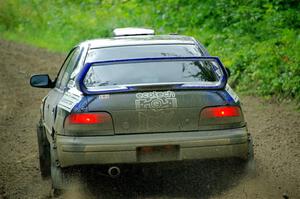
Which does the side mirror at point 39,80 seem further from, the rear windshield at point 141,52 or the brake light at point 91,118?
the brake light at point 91,118

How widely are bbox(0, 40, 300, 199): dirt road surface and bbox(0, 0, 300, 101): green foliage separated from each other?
85 centimetres

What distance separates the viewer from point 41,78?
792cm

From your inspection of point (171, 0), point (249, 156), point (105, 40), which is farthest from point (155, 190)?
point (171, 0)

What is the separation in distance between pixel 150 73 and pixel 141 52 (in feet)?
1.69

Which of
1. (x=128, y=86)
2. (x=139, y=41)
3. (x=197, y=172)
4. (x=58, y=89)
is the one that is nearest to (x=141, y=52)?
(x=139, y=41)

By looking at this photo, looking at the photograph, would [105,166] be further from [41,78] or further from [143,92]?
[41,78]

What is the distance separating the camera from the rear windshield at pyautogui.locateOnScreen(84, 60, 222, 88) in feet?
21.9

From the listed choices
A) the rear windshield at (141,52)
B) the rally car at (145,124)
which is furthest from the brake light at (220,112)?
the rear windshield at (141,52)

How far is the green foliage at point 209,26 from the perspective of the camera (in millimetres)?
14164

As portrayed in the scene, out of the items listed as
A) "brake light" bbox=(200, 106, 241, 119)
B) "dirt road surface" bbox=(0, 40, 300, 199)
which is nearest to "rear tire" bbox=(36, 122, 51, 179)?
"dirt road surface" bbox=(0, 40, 300, 199)

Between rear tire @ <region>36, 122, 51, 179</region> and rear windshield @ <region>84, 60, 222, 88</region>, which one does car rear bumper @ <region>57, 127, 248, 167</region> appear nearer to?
rear windshield @ <region>84, 60, 222, 88</region>

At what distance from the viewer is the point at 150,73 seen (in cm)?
679

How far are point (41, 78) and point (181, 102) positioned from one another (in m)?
2.26

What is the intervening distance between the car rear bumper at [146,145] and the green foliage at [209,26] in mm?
6709
